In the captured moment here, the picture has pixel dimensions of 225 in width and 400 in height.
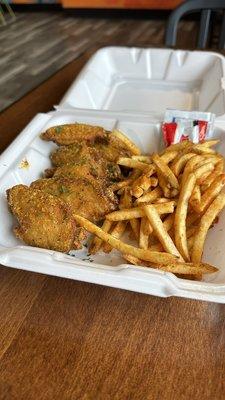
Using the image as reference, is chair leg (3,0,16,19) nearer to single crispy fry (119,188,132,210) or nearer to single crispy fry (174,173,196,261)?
single crispy fry (119,188,132,210)

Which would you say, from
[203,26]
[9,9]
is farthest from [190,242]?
[9,9]

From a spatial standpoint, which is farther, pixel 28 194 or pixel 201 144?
pixel 201 144

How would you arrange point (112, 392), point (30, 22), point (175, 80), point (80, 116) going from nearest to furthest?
point (112, 392)
point (80, 116)
point (175, 80)
point (30, 22)

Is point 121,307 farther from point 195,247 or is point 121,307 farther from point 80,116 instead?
point 80,116

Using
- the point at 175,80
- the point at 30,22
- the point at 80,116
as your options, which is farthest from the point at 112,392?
the point at 30,22

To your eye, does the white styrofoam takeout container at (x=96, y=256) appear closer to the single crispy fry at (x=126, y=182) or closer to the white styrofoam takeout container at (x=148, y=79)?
the single crispy fry at (x=126, y=182)

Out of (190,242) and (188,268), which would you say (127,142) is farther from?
(188,268)

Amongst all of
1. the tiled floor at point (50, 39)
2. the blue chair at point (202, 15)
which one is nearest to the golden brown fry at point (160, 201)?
the blue chair at point (202, 15)
